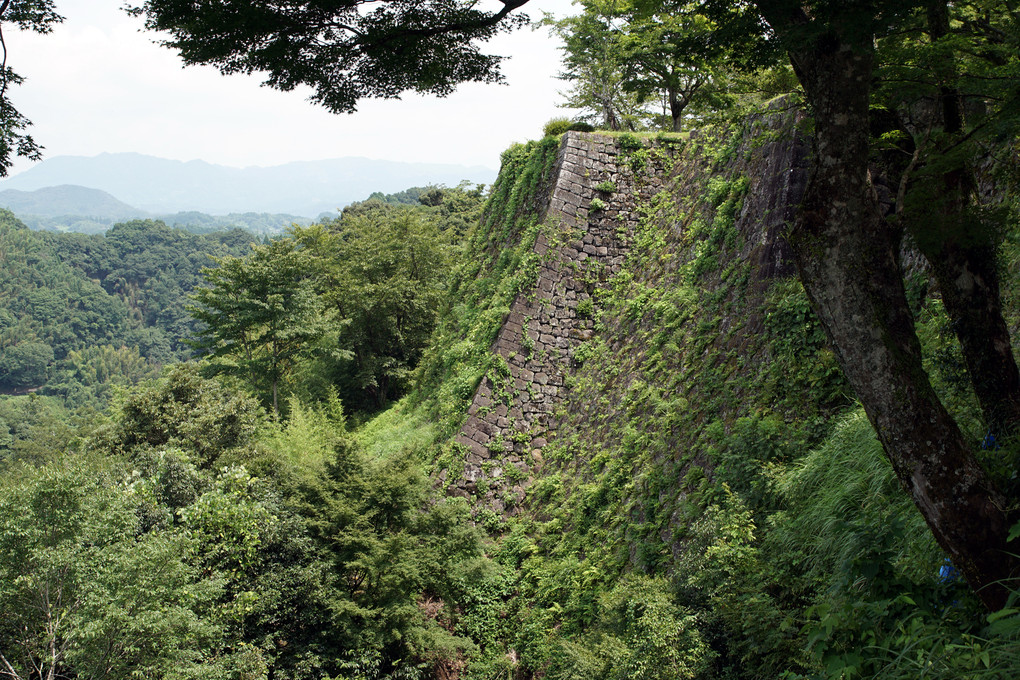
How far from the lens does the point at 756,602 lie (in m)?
4.01

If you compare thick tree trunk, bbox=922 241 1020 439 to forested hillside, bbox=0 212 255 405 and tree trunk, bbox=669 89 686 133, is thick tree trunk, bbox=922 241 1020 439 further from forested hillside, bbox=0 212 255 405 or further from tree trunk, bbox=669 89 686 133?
forested hillside, bbox=0 212 255 405

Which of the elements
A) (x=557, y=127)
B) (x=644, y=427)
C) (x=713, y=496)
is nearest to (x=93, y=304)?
(x=557, y=127)

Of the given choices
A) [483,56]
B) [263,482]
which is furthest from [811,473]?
[263,482]

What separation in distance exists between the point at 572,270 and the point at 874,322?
842 cm

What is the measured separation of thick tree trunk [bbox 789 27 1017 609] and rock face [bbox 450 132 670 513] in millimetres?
7222

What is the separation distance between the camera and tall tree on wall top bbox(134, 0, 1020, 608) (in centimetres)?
251

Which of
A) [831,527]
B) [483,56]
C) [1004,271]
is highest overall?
[483,56]

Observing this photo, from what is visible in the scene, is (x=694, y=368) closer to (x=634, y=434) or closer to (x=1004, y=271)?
(x=634, y=434)

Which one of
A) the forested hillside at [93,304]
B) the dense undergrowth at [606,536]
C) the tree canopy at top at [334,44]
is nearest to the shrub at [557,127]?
the dense undergrowth at [606,536]

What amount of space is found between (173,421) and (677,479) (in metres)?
11.5

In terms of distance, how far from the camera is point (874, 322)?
8.48 ft

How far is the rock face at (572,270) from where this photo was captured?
9328 millimetres

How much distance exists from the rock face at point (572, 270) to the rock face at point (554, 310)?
0.06 ft

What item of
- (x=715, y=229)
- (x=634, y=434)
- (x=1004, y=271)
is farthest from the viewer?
(x=715, y=229)
